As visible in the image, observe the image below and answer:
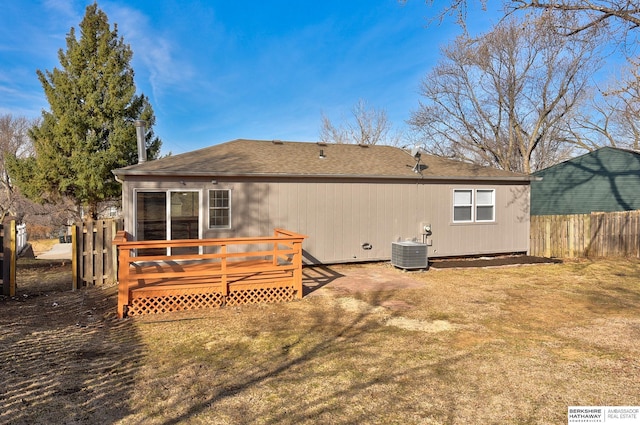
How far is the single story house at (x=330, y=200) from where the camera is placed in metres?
9.59

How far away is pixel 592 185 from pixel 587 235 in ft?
18.7

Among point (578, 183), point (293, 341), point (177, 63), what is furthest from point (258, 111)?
point (293, 341)

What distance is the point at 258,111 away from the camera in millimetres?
26188

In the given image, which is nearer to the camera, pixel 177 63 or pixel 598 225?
pixel 598 225

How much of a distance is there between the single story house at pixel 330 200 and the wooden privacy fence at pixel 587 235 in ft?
1.90

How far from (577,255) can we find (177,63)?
19.3 meters

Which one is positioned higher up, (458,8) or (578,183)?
(458,8)

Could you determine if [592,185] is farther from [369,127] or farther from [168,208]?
[369,127]

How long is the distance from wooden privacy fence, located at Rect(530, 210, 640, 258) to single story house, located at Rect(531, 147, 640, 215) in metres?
3.58

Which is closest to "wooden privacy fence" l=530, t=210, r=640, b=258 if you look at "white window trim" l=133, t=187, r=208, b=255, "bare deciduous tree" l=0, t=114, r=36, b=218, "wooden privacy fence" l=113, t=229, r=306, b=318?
"wooden privacy fence" l=113, t=229, r=306, b=318

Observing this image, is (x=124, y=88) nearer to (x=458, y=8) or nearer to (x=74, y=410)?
(x=458, y=8)

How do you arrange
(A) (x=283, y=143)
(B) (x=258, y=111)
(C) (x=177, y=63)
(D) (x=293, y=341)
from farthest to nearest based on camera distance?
(B) (x=258, y=111) → (C) (x=177, y=63) → (A) (x=283, y=143) → (D) (x=293, y=341)

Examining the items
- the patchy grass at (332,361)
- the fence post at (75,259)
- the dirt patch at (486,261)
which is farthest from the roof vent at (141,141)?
the dirt patch at (486,261)

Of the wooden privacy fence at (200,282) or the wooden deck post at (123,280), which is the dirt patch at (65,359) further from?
the wooden privacy fence at (200,282)
